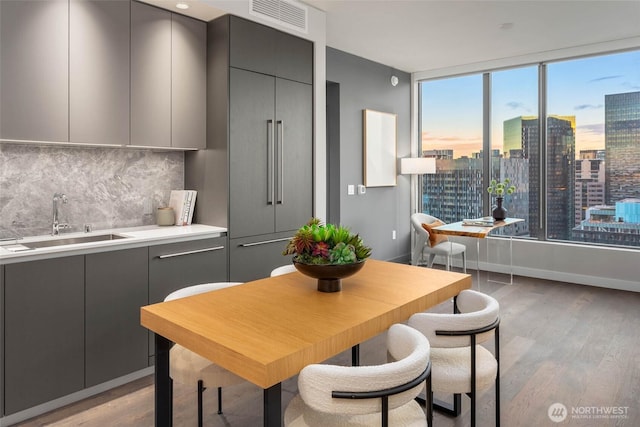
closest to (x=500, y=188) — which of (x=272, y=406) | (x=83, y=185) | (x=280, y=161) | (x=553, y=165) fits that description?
(x=553, y=165)

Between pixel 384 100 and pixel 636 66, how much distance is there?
9.23 feet

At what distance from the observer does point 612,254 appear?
5.00 m

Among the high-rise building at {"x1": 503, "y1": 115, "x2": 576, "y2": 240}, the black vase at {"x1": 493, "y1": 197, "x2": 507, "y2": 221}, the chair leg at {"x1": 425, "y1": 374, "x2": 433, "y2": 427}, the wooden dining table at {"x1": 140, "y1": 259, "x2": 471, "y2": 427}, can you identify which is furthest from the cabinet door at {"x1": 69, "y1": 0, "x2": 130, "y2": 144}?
the high-rise building at {"x1": 503, "y1": 115, "x2": 576, "y2": 240}

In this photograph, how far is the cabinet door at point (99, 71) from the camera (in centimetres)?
274

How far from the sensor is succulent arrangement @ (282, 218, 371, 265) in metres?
1.91

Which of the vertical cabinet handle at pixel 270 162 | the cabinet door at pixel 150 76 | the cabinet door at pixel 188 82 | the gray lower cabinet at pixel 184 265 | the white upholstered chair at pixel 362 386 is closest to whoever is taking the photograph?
the white upholstered chair at pixel 362 386

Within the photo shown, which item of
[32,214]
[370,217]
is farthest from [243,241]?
[370,217]

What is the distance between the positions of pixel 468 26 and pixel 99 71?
11.2 feet

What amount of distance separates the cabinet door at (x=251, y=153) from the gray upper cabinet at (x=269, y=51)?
0.09 meters

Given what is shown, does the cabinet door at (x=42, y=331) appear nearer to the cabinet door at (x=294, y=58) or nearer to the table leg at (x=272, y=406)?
the table leg at (x=272, y=406)

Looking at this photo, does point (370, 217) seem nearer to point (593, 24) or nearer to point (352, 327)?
point (593, 24)

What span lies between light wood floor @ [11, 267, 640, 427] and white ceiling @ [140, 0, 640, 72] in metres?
2.59

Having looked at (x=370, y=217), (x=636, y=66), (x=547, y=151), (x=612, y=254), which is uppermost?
(x=636, y=66)

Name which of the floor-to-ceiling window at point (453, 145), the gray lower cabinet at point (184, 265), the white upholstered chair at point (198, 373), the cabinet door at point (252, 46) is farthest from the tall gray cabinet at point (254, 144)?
the floor-to-ceiling window at point (453, 145)
